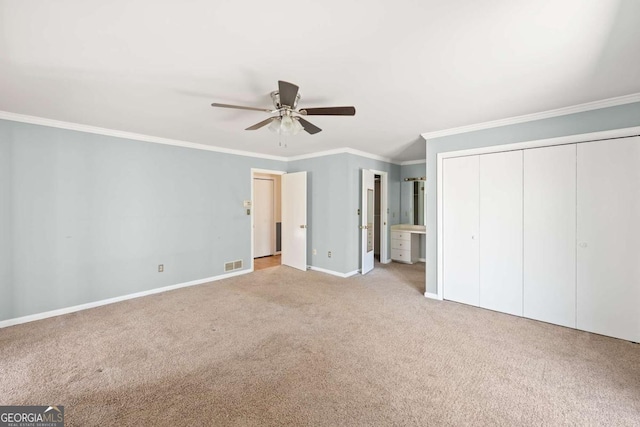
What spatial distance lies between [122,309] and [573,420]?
4.52 metres

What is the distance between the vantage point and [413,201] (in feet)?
21.3

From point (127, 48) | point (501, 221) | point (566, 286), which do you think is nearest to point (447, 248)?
point (501, 221)

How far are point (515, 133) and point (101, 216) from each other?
5.40 m

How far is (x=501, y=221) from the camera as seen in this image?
3328 millimetres

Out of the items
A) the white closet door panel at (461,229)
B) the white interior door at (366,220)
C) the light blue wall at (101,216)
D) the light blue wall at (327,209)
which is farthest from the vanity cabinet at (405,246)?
the light blue wall at (101,216)

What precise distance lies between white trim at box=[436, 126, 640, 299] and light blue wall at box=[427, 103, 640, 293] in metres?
0.05

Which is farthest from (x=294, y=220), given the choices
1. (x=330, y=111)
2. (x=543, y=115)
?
(x=543, y=115)

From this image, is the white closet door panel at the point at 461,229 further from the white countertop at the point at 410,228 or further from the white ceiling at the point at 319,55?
the white countertop at the point at 410,228

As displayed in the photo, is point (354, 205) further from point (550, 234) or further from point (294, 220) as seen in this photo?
point (550, 234)

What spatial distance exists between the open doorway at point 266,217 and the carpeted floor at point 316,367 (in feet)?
10.9

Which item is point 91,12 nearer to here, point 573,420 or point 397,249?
point 573,420

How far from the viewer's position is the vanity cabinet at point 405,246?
5.97 m

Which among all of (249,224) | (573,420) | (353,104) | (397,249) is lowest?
(573,420)

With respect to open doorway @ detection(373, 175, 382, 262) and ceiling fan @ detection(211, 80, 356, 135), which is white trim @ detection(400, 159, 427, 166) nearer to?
open doorway @ detection(373, 175, 382, 262)
